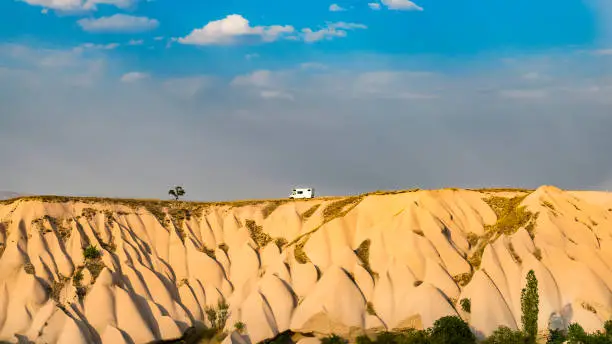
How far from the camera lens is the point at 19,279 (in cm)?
10006

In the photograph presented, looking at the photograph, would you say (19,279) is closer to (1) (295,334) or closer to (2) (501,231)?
(1) (295,334)

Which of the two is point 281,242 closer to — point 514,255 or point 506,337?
point 514,255

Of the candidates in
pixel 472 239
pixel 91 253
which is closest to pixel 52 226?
pixel 91 253

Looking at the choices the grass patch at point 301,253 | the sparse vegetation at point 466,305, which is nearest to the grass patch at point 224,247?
the grass patch at point 301,253

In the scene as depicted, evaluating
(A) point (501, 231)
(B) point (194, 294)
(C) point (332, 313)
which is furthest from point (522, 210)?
(B) point (194, 294)

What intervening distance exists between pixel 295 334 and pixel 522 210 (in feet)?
99.2

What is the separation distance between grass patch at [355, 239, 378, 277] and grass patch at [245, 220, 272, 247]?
1421 cm

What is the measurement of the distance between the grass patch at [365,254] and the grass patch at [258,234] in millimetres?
14212

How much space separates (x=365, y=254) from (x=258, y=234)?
56.9 feet

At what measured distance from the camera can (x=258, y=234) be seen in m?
113

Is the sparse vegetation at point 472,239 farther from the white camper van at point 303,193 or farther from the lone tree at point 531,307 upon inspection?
the white camper van at point 303,193

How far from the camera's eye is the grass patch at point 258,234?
367 feet

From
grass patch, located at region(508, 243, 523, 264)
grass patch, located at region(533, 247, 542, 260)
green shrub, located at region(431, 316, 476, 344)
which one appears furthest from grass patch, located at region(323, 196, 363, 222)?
green shrub, located at region(431, 316, 476, 344)

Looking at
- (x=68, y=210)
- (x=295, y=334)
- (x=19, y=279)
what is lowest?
(x=295, y=334)
